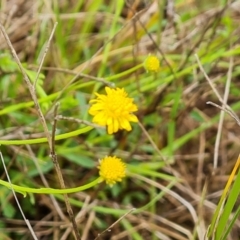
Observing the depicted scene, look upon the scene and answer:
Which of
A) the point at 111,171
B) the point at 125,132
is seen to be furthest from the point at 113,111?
the point at 125,132

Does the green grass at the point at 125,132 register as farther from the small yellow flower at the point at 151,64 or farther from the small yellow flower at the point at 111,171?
the small yellow flower at the point at 111,171

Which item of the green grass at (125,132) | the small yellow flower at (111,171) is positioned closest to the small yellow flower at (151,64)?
the green grass at (125,132)

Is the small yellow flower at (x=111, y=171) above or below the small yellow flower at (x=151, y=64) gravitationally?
below

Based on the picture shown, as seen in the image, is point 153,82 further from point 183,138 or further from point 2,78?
point 2,78

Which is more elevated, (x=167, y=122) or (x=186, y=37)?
(x=186, y=37)

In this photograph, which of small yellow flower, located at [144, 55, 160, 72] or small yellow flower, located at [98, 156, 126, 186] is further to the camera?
small yellow flower, located at [144, 55, 160, 72]

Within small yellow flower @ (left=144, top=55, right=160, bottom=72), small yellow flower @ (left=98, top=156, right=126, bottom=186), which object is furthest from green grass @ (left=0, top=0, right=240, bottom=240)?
small yellow flower @ (left=98, top=156, right=126, bottom=186)

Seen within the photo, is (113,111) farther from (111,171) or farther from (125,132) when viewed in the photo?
(125,132)

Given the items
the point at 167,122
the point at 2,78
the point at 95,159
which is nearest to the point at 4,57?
the point at 2,78

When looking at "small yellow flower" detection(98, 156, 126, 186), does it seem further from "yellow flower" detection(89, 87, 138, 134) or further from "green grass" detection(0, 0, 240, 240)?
"green grass" detection(0, 0, 240, 240)
